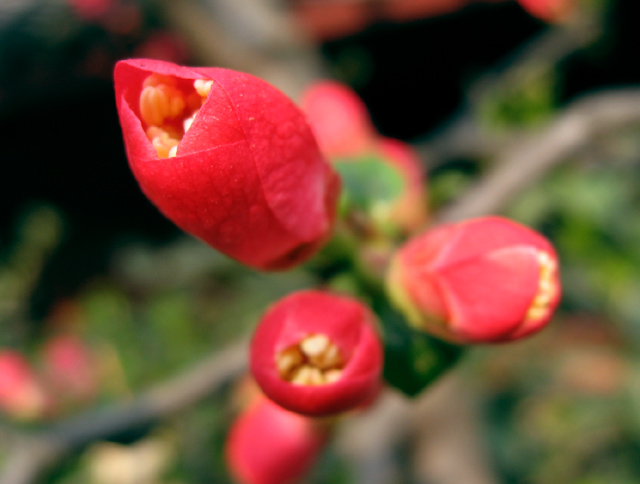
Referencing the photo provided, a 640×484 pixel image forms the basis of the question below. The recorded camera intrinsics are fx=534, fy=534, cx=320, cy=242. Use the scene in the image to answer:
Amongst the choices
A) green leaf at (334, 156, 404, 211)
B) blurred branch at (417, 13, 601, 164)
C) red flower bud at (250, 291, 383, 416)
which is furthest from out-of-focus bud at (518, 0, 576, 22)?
red flower bud at (250, 291, 383, 416)

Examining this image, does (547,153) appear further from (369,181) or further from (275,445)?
(275,445)

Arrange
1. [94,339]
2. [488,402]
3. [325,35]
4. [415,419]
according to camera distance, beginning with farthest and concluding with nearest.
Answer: [325,35] → [488,402] → [94,339] → [415,419]

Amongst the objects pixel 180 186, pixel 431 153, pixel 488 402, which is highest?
pixel 180 186

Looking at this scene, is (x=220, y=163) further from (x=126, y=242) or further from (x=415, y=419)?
(x=126, y=242)

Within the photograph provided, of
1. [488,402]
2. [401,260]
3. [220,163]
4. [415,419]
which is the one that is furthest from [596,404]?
[220,163]

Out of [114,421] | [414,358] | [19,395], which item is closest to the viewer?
[414,358]

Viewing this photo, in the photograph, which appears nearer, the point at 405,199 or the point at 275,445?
the point at 275,445

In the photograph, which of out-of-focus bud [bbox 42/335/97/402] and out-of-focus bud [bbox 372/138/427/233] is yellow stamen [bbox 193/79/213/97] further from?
out-of-focus bud [bbox 42/335/97/402]

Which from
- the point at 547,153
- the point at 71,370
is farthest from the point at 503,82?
the point at 71,370
